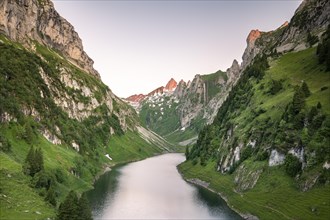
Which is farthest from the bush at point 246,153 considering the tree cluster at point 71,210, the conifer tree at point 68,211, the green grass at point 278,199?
the conifer tree at point 68,211

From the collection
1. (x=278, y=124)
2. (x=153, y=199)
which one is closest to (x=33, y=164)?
(x=153, y=199)

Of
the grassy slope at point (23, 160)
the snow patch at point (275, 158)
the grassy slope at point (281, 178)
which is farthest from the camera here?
the snow patch at point (275, 158)

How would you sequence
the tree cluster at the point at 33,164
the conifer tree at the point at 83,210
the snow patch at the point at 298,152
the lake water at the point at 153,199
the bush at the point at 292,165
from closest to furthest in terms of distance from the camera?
the conifer tree at the point at 83,210 < the bush at the point at 292,165 < the snow patch at the point at 298,152 < the tree cluster at the point at 33,164 < the lake water at the point at 153,199

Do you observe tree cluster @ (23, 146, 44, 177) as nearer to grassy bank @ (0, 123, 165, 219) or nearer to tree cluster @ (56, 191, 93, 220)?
grassy bank @ (0, 123, 165, 219)

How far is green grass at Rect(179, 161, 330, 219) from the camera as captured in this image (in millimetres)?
75625

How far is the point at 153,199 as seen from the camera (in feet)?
381

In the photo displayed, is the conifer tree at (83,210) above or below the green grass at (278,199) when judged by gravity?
above

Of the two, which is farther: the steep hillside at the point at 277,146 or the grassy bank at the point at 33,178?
the steep hillside at the point at 277,146

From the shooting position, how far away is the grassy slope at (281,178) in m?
78.1

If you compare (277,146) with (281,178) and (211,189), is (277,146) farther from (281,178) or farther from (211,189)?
(211,189)

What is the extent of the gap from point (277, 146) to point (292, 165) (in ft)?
34.7

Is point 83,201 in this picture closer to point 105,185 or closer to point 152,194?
point 152,194

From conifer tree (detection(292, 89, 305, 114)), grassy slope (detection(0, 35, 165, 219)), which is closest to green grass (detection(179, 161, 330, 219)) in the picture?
conifer tree (detection(292, 89, 305, 114))

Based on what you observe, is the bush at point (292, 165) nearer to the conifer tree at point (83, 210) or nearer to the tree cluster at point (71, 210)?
the conifer tree at point (83, 210)
